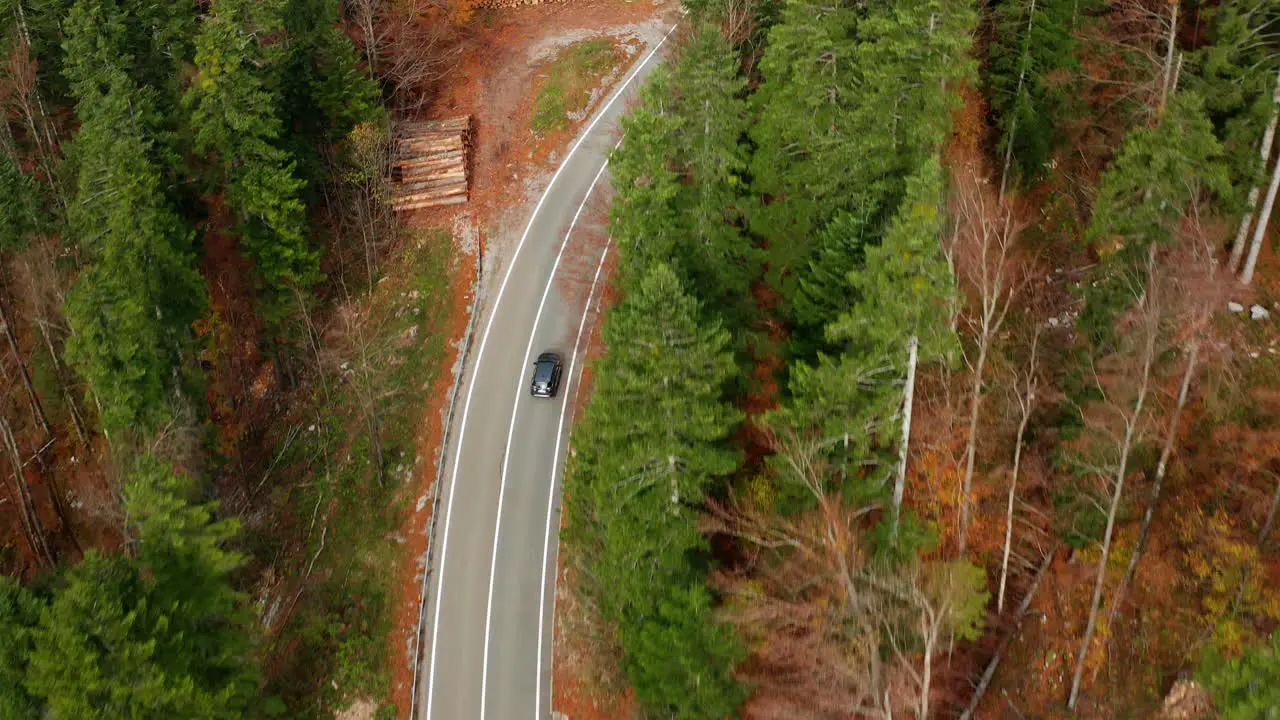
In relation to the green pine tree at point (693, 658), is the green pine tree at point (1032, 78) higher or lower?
higher

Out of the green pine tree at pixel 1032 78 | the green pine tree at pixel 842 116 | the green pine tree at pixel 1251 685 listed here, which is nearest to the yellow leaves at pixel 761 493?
the green pine tree at pixel 842 116

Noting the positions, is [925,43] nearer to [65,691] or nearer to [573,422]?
[573,422]

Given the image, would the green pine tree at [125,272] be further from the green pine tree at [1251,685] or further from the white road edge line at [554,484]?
the green pine tree at [1251,685]

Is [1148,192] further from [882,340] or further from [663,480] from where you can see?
[663,480]

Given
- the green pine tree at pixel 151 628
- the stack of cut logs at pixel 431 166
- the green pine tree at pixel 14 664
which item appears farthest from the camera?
the stack of cut logs at pixel 431 166

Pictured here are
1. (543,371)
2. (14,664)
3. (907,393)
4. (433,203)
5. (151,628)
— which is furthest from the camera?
(433,203)

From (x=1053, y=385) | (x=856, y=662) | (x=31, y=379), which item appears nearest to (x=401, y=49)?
(x=31, y=379)

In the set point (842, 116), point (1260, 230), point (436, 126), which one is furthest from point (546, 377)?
point (1260, 230)
